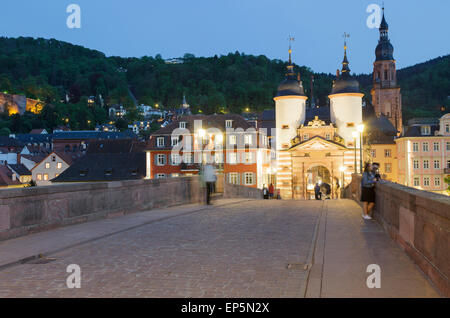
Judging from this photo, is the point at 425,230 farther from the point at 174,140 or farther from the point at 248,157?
the point at 174,140

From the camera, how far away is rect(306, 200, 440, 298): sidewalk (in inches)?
244

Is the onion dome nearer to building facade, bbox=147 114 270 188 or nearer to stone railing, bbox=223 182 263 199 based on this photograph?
building facade, bbox=147 114 270 188

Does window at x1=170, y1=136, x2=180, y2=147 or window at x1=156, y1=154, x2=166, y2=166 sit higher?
window at x1=170, y1=136, x2=180, y2=147

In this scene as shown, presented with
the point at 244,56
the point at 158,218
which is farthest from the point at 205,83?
the point at 158,218

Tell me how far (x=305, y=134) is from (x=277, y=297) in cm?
5387

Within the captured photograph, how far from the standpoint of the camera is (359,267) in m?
7.56

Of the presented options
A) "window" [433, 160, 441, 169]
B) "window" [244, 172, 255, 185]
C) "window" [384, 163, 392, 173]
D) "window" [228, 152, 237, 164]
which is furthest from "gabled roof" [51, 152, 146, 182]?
"window" [433, 160, 441, 169]

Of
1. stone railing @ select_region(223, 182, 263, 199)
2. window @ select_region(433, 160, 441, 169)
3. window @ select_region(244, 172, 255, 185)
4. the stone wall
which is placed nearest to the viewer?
the stone wall

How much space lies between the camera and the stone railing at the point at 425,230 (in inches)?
233

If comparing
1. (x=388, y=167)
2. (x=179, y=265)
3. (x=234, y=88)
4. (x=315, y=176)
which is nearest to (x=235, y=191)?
(x=179, y=265)

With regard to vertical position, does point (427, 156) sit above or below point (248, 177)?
above

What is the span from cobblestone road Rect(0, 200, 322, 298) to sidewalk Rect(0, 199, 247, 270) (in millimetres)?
374

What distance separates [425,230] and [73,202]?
30.1 ft
